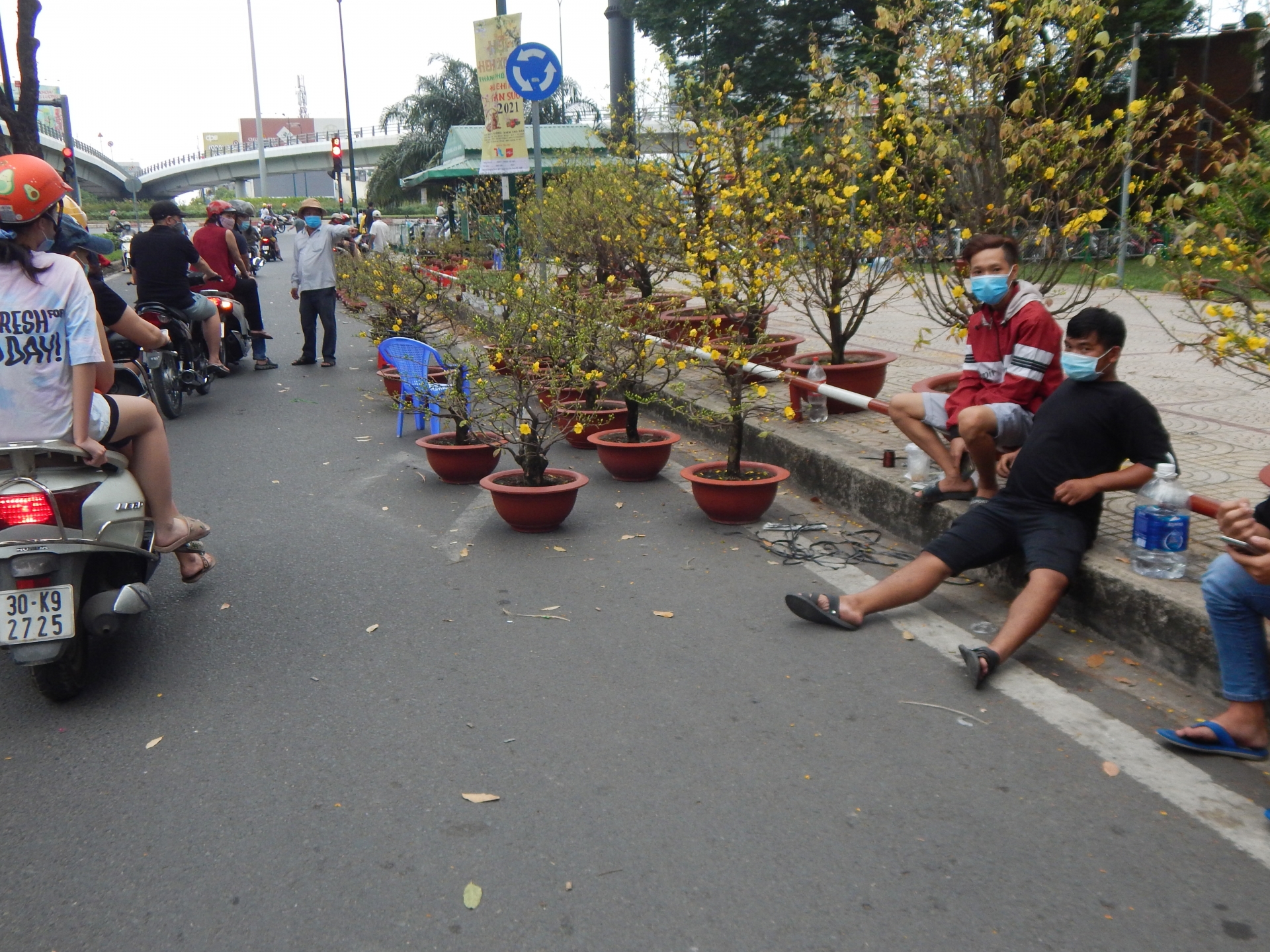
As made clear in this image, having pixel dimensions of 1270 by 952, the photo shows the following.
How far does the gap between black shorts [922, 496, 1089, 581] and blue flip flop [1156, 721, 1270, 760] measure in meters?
0.87

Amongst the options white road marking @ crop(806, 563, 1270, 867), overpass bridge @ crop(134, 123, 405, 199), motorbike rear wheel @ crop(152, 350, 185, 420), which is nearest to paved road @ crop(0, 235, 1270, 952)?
white road marking @ crop(806, 563, 1270, 867)

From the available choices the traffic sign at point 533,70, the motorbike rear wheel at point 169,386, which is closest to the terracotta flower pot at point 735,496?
the motorbike rear wheel at point 169,386

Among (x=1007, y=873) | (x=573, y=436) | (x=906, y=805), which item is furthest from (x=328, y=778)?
(x=573, y=436)

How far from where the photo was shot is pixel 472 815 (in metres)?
3.12

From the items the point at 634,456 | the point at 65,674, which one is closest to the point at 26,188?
the point at 65,674

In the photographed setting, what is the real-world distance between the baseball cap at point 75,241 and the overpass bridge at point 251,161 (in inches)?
2446

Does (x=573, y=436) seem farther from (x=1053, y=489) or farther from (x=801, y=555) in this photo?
(x=1053, y=489)

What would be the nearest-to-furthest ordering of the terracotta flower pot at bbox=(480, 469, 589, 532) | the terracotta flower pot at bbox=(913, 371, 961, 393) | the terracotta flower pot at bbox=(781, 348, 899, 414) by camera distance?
the terracotta flower pot at bbox=(480, 469, 589, 532), the terracotta flower pot at bbox=(913, 371, 961, 393), the terracotta flower pot at bbox=(781, 348, 899, 414)

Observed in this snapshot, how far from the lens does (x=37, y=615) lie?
12.2 ft

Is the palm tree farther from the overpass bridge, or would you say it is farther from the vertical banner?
the vertical banner

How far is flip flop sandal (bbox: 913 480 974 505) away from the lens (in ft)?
17.5

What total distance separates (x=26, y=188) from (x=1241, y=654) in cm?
441

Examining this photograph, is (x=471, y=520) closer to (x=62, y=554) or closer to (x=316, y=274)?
(x=62, y=554)

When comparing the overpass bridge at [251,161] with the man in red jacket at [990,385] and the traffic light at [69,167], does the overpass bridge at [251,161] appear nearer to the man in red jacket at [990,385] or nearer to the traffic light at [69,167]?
the traffic light at [69,167]
